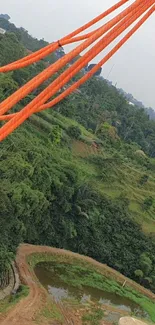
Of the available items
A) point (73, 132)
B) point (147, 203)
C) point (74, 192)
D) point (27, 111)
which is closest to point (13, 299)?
point (74, 192)

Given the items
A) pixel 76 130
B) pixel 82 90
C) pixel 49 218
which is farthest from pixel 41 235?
pixel 82 90

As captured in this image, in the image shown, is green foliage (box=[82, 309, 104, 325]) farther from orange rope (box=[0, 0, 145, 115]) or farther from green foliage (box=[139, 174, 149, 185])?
green foliage (box=[139, 174, 149, 185])

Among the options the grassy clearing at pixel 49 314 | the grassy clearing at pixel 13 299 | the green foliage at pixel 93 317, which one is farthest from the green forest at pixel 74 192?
the green foliage at pixel 93 317

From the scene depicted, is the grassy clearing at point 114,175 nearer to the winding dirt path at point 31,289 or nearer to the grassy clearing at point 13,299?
the winding dirt path at point 31,289

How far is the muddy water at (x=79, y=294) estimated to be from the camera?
45.1ft

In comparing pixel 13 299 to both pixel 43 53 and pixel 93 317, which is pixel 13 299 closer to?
pixel 93 317

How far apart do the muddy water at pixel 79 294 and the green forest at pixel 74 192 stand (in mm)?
1526

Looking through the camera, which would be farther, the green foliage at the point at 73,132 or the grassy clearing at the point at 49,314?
the green foliage at the point at 73,132

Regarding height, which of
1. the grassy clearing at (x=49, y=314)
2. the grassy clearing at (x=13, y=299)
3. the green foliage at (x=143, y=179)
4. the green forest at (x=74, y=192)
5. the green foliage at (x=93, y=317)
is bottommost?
the grassy clearing at (x=13, y=299)

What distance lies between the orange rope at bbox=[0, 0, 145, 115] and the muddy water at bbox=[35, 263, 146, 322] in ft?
38.8

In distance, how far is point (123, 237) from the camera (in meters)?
19.8

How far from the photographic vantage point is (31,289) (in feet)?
40.8

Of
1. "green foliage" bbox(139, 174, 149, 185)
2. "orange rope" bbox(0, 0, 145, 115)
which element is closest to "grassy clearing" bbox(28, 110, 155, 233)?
"green foliage" bbox(139, 174, 149, 185)

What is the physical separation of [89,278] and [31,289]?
3957 millimetres
